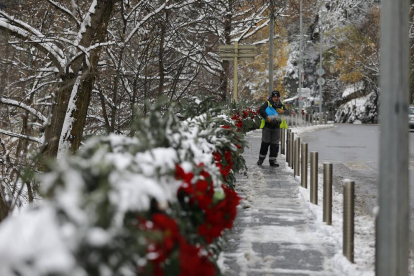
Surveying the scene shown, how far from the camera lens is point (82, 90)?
10328mm

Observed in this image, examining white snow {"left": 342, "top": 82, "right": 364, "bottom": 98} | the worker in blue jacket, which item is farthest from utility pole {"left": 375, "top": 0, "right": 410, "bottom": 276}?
white snow {"left": 342, "top": 82, "right": 364, "bottom": 98}

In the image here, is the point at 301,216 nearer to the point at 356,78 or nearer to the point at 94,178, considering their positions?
the point at 94,178

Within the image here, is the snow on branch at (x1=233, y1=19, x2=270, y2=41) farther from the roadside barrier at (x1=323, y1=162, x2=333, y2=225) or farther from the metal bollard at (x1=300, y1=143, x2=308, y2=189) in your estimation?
the roadside barrier at (x1=323, y1=162, x2=333, y2=225)

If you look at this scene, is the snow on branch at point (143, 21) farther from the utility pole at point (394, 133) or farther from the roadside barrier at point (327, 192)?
the utility pole at point (394, 133)

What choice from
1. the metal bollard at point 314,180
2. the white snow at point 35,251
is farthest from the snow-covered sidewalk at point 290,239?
the white snow at point 35,251

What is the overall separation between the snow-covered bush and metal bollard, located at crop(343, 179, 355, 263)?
5.73 feet

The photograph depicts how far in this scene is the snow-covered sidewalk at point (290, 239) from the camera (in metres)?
4.85

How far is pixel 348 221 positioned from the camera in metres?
4.90

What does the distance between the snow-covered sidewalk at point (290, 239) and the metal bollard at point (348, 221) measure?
0.24ft

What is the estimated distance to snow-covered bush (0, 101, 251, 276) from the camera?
1.96m

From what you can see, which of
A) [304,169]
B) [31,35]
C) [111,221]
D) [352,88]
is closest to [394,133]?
[111,221]

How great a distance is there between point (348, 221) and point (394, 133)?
141cm

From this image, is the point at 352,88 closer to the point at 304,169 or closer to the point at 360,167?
the point at 360,167

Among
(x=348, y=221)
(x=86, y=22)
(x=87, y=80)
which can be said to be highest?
(x=86, y=22)
